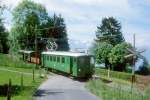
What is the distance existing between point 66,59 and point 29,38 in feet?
191

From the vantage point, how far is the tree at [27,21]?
364ft

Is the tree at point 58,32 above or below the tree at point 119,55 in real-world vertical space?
above

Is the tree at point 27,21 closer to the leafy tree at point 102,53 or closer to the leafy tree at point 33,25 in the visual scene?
the leafy tree at point 33,25

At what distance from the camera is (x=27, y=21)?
112500 millimetres

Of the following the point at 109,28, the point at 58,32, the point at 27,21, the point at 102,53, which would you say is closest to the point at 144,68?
the point at 102,53

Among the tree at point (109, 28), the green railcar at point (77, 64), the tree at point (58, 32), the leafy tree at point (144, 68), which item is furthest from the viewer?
the tree at point (109, 28)

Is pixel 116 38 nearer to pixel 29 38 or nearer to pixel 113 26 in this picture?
pixel 113 26

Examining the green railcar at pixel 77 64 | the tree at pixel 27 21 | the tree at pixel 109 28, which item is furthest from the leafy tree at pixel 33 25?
the green railcar at pixel 77 64

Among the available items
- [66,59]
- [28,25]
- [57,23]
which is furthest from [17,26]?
[66,59]

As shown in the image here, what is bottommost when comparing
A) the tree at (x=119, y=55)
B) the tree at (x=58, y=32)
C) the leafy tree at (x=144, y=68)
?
the leafy tree at (x=144, y=68)

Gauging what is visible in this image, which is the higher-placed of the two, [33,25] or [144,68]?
[33,25]

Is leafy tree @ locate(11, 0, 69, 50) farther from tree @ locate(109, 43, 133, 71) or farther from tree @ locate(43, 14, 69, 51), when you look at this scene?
tree @ locate(109, 43, 133, 71)

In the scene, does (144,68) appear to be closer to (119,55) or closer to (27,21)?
(119,55)

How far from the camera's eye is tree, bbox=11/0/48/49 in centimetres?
11088
